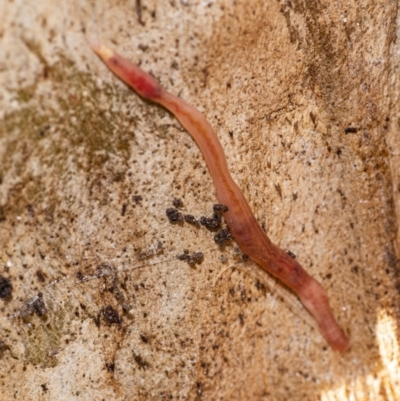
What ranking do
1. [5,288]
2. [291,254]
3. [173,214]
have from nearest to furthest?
[5,288], [173,214], [291,254]

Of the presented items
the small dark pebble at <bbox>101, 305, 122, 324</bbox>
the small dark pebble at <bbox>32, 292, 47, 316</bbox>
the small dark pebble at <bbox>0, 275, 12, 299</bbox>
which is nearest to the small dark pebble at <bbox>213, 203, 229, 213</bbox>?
the small dark pebble at <bbox>101, 305, 122, 324</bbox>

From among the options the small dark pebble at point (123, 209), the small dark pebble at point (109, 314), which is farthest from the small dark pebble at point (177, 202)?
the small dark pebble at point (109, 314)

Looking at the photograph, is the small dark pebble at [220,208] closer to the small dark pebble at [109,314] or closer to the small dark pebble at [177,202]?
the small dark pebble at [177,202]

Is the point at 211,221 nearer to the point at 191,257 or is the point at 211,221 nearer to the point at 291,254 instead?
the point at 191,257

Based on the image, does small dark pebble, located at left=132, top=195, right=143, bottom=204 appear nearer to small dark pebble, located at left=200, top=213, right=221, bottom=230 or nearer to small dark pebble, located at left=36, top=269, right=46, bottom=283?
small dark pebble, located at left=200, top=213, right=221, bottom=230

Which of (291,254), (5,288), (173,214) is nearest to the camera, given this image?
(5,288)

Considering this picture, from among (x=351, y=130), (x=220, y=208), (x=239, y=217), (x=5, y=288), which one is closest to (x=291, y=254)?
(x=239, y=217)

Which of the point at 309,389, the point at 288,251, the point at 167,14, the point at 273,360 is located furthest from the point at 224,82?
the point at 309,389
